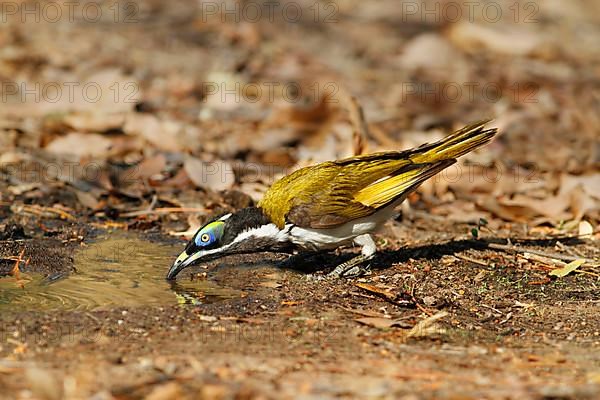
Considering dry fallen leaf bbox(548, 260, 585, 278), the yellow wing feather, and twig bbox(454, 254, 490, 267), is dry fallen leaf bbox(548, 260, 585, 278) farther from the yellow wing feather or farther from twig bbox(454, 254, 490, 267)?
the yellow wing feather

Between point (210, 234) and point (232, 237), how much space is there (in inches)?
8.1

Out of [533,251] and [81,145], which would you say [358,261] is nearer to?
[533,251]

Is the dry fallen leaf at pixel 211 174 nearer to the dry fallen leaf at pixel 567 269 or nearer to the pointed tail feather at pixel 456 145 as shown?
the pointed tail feather at pixel 456 145

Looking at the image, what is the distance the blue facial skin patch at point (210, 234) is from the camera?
6694mm

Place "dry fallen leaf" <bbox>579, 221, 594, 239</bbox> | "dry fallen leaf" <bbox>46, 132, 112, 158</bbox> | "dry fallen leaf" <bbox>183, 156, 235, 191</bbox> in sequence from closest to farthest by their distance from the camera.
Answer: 1. "dry fallen leaf" <bbox>579, 221, 594, 239</bbox>
2. "dry fallen leaf" <bbox>183, 156, 235, 191</bbox>
3. "dry fallen leaf" <bbox>46, 132, 112, 158</bbox>

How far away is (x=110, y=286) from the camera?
630 cm

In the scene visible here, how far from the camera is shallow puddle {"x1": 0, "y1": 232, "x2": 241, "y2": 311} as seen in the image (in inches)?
228

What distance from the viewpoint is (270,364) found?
180 inches

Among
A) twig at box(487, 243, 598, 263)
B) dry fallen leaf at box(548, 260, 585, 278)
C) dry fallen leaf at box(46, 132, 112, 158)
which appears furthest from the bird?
dry fallen leaf at box(46, 132, 112, 158)

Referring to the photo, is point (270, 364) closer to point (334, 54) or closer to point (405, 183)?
point (405, 183)

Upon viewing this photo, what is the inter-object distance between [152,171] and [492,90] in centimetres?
687

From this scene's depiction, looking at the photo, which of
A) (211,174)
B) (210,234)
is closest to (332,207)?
(210,234)

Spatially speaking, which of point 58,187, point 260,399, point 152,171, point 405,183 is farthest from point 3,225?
point 260,399

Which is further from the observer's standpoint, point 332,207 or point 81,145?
point 81,145
